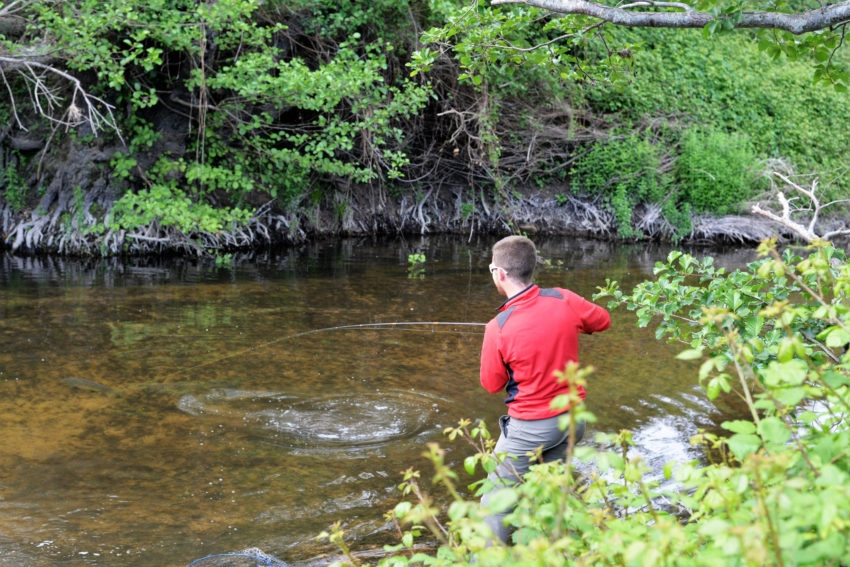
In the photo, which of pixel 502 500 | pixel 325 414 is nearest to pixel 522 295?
pixel 502 500

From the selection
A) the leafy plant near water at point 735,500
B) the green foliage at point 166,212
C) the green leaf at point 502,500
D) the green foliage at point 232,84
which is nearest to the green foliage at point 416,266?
the green foliage at point 232,84

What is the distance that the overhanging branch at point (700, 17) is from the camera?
176 inches

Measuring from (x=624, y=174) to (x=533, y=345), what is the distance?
1435 centimetres

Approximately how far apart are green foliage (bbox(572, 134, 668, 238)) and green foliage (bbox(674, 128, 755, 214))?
1.71ft

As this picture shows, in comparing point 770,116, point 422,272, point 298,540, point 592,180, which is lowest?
point 298,540

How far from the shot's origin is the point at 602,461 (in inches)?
84.0

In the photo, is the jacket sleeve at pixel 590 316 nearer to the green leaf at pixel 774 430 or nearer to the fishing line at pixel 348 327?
the green leaf at pixel 774 430

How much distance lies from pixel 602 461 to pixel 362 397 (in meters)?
5.51

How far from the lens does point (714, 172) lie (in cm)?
1738

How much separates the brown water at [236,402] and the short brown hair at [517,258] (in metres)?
1.89

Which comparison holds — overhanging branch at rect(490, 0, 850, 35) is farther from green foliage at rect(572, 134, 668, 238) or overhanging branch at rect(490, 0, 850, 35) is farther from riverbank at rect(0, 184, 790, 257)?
green foliage at rect(572, 134, 668, 238)

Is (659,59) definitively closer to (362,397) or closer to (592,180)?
(592,180)

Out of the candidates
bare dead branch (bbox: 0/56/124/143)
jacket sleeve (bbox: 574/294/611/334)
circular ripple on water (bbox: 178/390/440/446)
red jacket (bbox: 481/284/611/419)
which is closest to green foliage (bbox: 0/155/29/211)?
bare dead branch (bbox: 0/56/124/143)

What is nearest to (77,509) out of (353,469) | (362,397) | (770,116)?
(353,469)
